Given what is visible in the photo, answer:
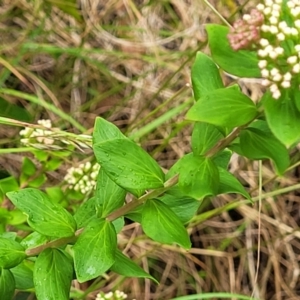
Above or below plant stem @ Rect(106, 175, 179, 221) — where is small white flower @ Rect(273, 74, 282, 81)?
above

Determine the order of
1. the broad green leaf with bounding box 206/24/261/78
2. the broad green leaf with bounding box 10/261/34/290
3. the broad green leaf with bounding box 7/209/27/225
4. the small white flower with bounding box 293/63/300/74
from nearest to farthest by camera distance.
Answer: the small white flower with bounding box 293/63/300/74, the broad green leaf with bounding box 206/24/261/78, the broad green leaf with bounding box 10/261/34/290, the broad green leaf with bounding box 7/209/27/225

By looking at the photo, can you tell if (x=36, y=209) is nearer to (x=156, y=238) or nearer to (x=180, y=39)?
(x=156, y=238)

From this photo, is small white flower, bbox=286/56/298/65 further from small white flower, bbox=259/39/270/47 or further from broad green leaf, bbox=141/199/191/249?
broad green leaf, bbox=141/199/191/249

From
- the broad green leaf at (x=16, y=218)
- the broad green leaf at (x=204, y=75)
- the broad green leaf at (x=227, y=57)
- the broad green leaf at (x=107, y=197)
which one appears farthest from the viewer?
the broad green leaf at (x=16, y=218)

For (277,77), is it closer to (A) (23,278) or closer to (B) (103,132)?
(B) (103,132)

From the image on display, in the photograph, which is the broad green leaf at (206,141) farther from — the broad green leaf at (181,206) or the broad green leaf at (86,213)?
the broad green leaf at (86,213)

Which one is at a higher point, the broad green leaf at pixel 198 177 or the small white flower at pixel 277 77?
the small white flower at pixel 277 77

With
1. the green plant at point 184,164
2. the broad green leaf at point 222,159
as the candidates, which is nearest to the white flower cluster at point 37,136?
the green plant at point 184,164

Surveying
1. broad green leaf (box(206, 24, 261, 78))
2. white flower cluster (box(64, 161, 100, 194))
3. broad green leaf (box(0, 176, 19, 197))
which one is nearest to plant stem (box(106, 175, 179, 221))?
broad green leaf (box(206, 24, 261, 78))
